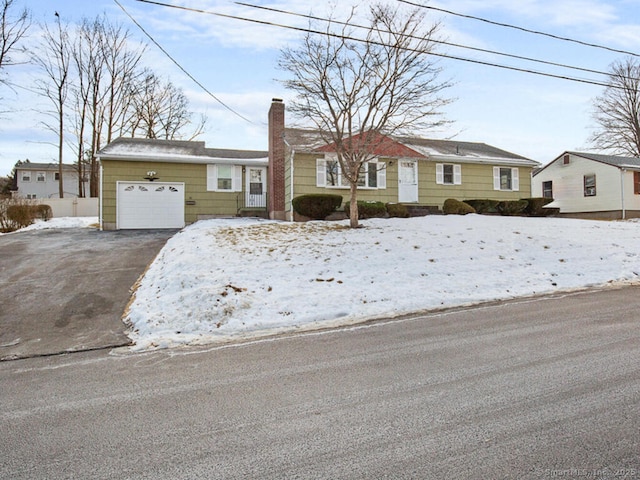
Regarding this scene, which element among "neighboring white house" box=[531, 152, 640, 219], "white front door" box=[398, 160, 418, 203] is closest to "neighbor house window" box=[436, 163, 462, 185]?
"white front door" box=[398, 160, 418, 203]

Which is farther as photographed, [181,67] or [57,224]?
[57,224]

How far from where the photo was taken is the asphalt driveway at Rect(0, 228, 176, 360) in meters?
5.71

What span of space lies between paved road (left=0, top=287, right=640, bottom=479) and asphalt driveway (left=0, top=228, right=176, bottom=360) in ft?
2.75

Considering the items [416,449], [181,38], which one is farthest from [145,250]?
[416,449]

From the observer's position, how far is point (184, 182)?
19016mm

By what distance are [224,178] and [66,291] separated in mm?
12166

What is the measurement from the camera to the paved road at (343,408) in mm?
2539

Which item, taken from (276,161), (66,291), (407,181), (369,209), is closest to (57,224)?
(276,161)

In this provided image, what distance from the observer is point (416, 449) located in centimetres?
266

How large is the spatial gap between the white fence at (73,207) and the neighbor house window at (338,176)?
16531 mm

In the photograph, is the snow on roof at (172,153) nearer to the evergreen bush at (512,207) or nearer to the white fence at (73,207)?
the white fence at (73,207)

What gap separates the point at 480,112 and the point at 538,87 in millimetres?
1897

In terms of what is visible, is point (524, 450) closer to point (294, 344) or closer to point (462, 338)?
point (462, 338)

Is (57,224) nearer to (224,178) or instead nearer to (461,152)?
(224,178)
